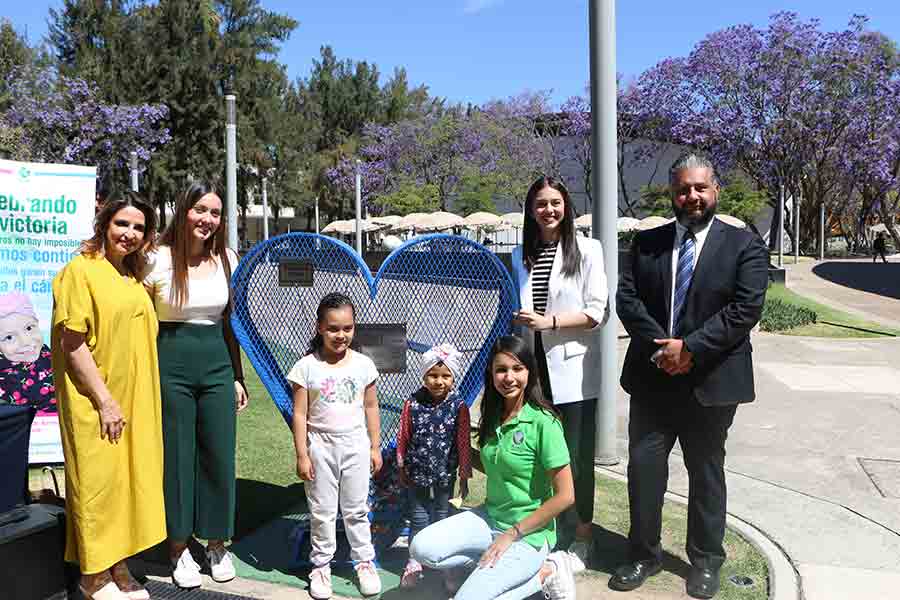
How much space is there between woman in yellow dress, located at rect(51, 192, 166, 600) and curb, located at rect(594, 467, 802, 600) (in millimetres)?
2732

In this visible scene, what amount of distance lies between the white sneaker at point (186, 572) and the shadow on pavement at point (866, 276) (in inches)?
818

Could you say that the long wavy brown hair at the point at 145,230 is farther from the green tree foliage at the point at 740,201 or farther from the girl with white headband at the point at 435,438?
the green tree foliage at the point at 740,201

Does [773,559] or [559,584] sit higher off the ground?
[559,584]

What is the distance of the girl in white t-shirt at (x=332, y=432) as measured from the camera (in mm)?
3594

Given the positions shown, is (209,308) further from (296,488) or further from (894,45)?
(894,45)

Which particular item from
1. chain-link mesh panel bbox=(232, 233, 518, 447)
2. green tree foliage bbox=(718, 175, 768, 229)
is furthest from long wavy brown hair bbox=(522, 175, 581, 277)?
green tree foliage bbox=(718, 175, 768, 229)

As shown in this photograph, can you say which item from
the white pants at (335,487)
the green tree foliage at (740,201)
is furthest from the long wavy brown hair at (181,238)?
the green tree foliage at (740,201)

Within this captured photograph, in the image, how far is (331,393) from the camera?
3604mm

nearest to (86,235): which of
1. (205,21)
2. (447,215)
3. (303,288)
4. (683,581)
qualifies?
(303,288)

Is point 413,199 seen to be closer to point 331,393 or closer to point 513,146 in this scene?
point 513,146

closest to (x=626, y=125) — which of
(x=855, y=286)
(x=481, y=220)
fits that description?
(x=481, y=220)

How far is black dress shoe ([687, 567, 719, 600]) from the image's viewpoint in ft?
12.0

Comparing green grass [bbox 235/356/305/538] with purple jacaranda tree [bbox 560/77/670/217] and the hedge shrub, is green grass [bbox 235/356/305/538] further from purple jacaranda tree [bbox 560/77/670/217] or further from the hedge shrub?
purple jacaranda tree [bbox 560/77/670/217]

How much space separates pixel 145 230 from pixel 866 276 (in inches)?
1128
